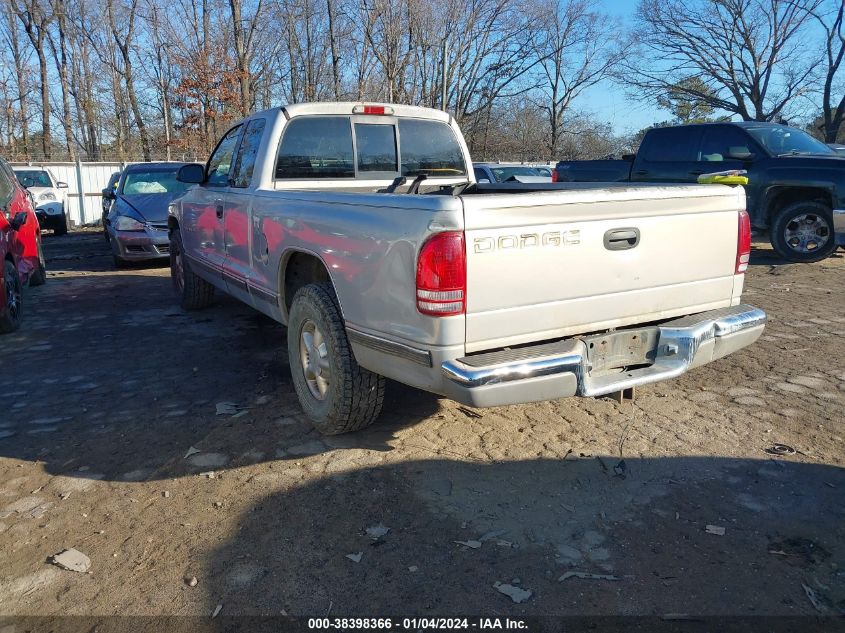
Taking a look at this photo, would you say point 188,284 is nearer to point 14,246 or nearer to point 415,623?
point 14,246

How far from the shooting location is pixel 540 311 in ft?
10.6

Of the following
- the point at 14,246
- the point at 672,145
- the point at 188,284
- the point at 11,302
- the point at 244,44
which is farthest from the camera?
the point at 244,44

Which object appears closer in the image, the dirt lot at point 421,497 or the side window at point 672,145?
the dirt lot at point 421,497

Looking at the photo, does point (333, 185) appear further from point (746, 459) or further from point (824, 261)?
point (824, 261)

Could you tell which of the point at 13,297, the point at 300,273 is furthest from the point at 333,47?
the point at 300,273

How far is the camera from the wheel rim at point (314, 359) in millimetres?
3953

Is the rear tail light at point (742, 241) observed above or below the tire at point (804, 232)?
above

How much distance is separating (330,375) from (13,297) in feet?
15.1

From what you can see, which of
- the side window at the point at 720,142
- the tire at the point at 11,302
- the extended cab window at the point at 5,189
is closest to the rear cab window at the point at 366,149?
the tire at the point at 11,302

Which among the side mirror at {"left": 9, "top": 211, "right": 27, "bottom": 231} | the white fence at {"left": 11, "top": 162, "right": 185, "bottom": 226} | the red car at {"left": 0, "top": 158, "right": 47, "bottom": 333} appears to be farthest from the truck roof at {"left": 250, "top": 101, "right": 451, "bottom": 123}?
the white fence at {"left": 11, "top": 162, "right": 185, "bottom": 226}

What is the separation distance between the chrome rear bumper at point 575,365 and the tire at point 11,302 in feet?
17.4

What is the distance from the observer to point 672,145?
10.8m

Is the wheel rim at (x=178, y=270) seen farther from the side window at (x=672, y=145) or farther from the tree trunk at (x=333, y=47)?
the tree trunk at (x=333, y=47)

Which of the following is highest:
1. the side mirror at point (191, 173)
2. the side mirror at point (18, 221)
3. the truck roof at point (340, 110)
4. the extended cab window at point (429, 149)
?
the truck roof at point (340, 110)
